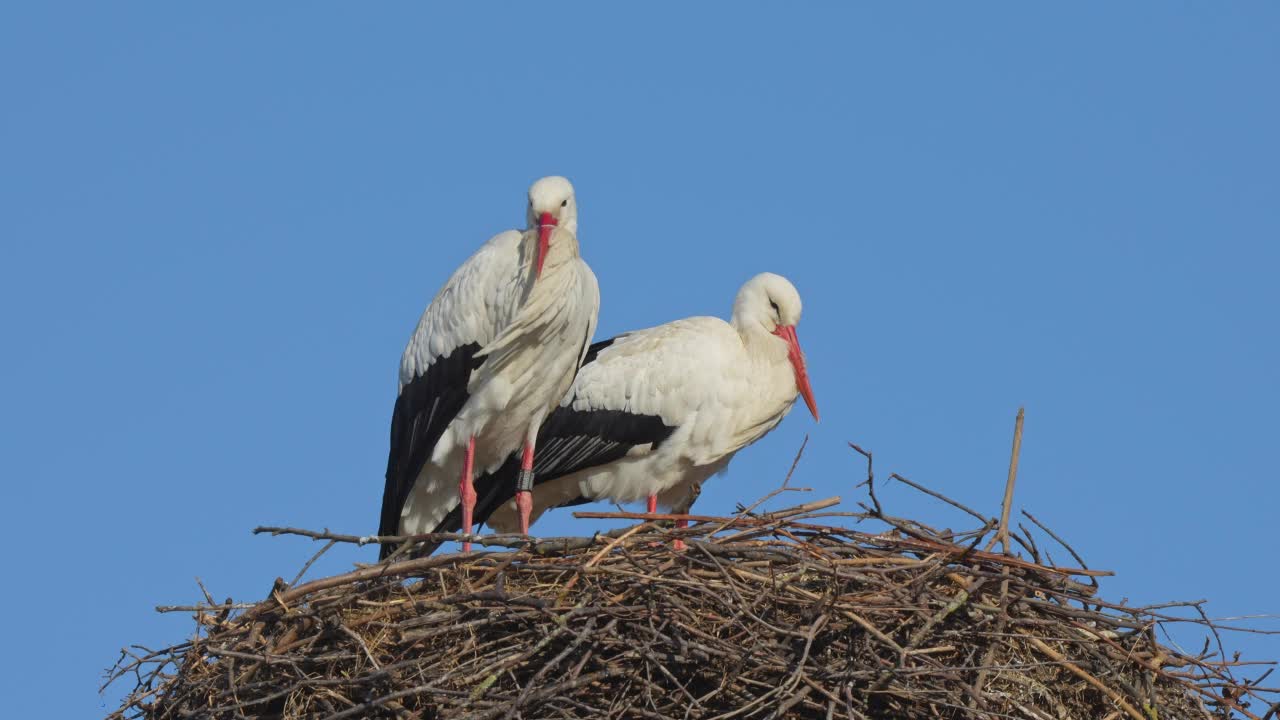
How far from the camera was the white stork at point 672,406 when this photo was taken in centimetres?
860

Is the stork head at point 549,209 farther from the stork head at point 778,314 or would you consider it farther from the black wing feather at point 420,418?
the stork head at point 778,314

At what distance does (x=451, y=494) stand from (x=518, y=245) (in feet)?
3.87

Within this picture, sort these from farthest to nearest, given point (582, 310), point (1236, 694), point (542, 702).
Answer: point (582, 310) → point (1236, 694) → point (542, 702)

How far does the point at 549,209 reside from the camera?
775 cm

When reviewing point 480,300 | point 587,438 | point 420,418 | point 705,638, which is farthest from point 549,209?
point 705,638

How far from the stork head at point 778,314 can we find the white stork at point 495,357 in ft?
3.97

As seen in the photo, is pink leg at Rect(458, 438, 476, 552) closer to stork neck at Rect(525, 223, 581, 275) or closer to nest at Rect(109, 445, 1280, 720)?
stork neck at Rect(525, 223, 581, 275)

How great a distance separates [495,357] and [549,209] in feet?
2.12

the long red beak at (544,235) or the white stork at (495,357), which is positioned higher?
the long red beak at (544,235)

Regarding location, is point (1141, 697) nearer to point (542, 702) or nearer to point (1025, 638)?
point (1025, 638)

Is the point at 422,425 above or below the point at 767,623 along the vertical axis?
above

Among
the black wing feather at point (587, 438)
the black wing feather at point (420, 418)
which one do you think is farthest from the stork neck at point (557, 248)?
the black wing feather at point (587, 438)

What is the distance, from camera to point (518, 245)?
7.85 m

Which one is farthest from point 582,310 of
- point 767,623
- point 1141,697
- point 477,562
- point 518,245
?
point 1141,697
